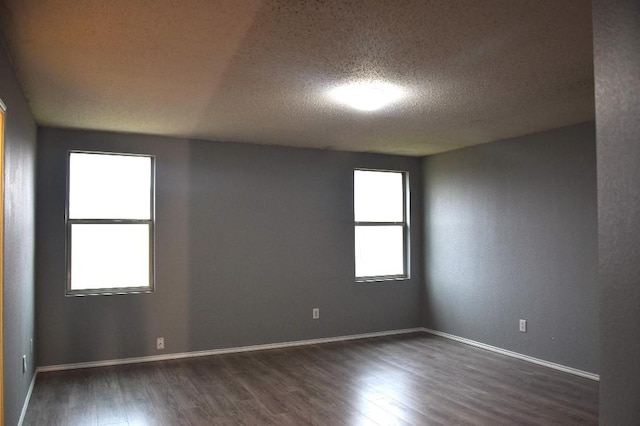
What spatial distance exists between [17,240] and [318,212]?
346cm

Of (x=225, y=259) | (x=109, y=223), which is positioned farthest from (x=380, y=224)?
(x=109, y=223)

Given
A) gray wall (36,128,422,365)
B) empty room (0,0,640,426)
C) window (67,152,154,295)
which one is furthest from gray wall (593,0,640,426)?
window (67,152,154,295)

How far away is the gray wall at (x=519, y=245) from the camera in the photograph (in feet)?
14.9

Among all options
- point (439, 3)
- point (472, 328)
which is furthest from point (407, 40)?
point (472, 328)

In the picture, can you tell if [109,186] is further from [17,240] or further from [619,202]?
[619,202]

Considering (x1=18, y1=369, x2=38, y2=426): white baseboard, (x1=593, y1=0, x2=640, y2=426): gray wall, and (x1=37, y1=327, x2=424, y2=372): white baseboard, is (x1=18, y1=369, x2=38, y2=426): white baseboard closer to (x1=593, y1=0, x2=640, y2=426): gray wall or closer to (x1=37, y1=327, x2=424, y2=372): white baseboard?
(x1=37, y1=327, x2=424, y2=372): white baseboard

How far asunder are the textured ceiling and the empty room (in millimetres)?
22

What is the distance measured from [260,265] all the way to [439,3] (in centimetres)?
402

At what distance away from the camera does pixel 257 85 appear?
10.9ft

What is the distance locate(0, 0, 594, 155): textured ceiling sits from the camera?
7.25ft

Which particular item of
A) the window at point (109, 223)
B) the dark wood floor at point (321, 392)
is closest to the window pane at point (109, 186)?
the window at point (109, 223)

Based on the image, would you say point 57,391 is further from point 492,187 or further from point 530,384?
point 492,187

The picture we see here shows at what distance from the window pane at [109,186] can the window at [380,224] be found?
2.65 m

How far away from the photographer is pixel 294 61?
2863mm
